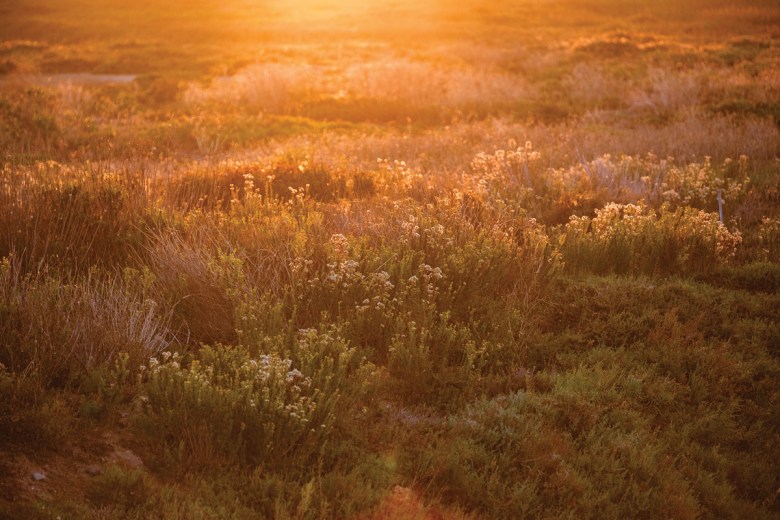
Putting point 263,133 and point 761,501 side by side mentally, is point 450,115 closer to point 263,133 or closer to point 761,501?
point 263,133

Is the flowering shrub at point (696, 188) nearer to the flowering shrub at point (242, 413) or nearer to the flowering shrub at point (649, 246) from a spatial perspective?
the flowering shrub at point (649, 246)

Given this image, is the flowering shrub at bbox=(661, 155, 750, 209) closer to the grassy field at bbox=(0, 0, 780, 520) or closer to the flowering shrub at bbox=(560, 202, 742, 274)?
the grassy field at bbox=(0, 0, 780, 520)

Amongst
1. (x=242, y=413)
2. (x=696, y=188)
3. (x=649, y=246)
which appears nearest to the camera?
(x=242, y=413)

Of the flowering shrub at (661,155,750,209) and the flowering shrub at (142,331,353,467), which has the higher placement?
the flowering shrub at (661,155,750,209)

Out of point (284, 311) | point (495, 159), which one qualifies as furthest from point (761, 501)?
point (495, 159)

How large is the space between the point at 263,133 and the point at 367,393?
11.1 meters

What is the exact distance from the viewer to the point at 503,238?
6.54 metres

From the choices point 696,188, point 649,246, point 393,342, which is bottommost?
point 393,342

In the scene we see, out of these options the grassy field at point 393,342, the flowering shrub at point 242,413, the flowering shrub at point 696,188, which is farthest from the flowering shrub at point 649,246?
the flowering shrub at point 242,413

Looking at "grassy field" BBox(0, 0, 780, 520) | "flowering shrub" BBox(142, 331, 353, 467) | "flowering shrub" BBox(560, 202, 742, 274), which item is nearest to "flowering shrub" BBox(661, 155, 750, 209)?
"grassy field" BBox(0, 0, 780, 520)

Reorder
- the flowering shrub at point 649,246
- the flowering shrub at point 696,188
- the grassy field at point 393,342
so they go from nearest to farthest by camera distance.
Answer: the grassy field at point 393,342, the flowering shrub at point 649,246, the flowering shrub at point 696,188

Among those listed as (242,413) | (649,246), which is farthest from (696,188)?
(242,413)

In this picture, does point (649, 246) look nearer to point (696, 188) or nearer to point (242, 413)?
point (696, 188)

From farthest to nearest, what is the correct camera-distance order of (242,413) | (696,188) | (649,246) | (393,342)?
(696,188)
(649,246)
(393,342)
(242,413)
